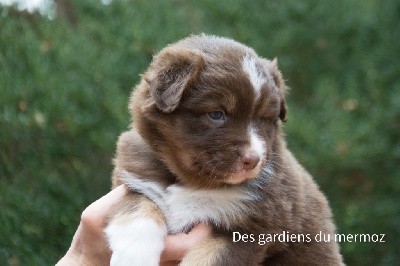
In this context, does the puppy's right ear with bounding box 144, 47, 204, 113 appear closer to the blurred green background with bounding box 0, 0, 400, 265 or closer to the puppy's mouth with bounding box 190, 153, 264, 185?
the puppy's mouth with bounding box 190, 153, 264, 185

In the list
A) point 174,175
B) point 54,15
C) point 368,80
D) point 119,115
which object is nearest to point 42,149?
point 119,115

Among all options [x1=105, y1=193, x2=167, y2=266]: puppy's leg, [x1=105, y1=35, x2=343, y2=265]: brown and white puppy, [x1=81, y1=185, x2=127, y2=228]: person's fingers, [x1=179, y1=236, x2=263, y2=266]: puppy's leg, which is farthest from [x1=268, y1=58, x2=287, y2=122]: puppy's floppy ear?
[x1=81, y1=185, x2=127, y2=228]: person's fingers

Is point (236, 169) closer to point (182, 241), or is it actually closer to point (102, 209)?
point (182, 241)

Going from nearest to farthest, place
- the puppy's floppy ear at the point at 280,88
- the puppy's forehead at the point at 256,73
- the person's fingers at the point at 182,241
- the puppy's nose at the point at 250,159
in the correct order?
1. the puppy's nose at the point at 250,159
2. the puppy's forehead at the point at 256,73
3. the person's fingers at the point at 182,241
4. the puppy's floppy ear at the point at 280,88

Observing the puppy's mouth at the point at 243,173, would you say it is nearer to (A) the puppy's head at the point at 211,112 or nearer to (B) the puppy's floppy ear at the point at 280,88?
(A) the puppy's head at the point at 211,112

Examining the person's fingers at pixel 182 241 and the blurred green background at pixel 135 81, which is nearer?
the person's fingers at pixel 182 241

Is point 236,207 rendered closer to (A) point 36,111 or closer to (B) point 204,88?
(B) point 204,88

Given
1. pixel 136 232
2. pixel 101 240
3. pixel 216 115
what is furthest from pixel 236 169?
pixel 101 240

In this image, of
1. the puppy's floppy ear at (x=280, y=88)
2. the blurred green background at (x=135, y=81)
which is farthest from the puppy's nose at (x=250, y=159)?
the blurred green background at (x=135, y=81)
